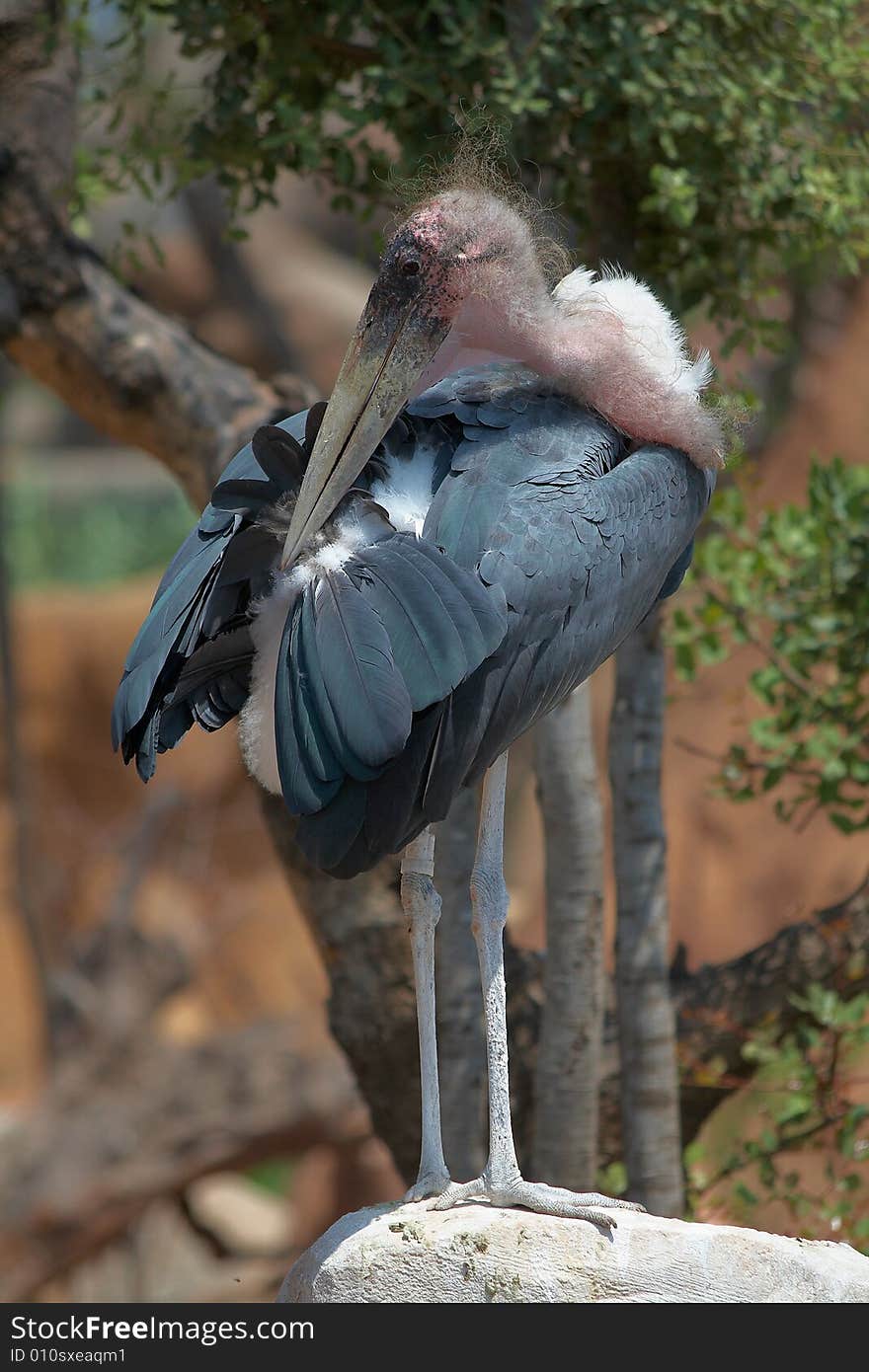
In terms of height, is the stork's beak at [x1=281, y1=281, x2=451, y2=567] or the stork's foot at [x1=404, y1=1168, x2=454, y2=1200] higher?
the stork's beak at [x1=281, y1=281, x2=451, y2=567]

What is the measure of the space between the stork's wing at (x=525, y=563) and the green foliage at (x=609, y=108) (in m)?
0.90

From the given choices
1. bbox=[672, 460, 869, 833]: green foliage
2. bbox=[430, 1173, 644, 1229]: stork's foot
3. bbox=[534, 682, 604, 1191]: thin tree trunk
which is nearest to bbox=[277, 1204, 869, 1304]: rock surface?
bbox=[430, 1173, 644, 1229]: stork's foot

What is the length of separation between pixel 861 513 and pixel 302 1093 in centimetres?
427

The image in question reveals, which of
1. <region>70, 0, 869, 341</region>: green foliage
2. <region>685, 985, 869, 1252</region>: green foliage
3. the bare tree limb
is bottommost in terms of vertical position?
the bare tree limb

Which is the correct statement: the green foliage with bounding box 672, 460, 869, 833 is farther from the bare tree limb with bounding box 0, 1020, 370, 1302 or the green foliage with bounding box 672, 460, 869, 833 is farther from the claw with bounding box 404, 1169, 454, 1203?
the bare tree limb with bounding box 0, 1020, 370, 1302

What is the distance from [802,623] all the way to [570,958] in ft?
3.79

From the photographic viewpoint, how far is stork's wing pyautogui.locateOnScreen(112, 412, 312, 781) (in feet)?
10.0

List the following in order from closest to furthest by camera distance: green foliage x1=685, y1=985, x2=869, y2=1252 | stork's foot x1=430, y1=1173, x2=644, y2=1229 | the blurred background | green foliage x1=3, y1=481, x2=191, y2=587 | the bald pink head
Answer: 1. stork's foot x1=430, y1=1173, x2=644, y2=1229
2. the bald pink head
3. green foliage x1=685, y1=985, x2=869, y2=1252
4. the blurred background
5. green foliage x1=3, y1=481, x2=191, y2=587

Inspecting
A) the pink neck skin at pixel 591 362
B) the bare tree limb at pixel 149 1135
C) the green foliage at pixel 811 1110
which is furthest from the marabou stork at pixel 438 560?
the bare tree limb at pixel 149 1135

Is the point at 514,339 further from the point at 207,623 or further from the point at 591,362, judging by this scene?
the point at 207,623

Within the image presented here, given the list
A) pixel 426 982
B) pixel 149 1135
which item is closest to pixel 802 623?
pixel 426 982

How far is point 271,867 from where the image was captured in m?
13.2

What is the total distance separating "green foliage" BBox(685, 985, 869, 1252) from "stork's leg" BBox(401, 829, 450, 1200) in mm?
1572

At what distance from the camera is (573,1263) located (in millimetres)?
2918
